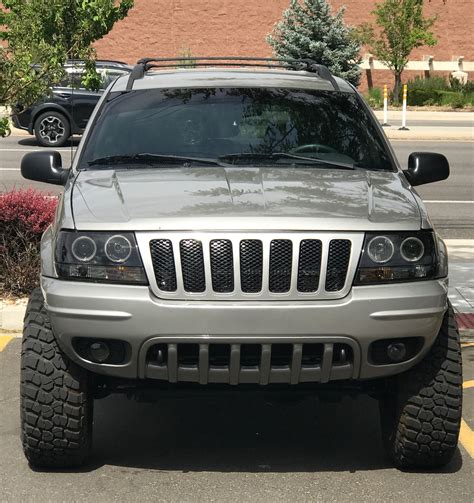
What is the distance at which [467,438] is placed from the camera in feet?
16.7

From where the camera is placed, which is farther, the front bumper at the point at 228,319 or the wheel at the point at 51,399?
the wheel at the point at 51,399

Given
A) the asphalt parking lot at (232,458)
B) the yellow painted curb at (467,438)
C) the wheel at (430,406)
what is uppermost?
the wheel at (430,406)

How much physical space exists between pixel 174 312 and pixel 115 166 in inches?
51.9

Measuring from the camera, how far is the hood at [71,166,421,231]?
13.8 ft

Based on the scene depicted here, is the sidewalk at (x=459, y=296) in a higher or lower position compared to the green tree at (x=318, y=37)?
higher

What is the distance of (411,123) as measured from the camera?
29.7 metres

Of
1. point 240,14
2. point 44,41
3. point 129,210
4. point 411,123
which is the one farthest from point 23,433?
point 240,14

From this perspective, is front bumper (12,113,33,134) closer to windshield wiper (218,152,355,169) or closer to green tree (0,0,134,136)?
green tree (0,0,134,136)

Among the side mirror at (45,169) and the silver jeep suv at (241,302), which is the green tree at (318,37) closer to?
the side mirror at (45,169)

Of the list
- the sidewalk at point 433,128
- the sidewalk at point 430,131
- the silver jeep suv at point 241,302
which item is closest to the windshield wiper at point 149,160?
the silver jeep suv at point 241,302

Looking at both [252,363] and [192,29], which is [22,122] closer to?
[252,363]

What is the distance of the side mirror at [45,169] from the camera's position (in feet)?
18.0

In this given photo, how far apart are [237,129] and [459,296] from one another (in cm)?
332

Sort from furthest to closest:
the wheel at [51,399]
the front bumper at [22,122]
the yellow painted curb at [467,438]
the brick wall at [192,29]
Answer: the brick wall at [192,29] < the front bumper at [22,122] < the yellow painted curb at [467,438] < the wheel at [51,399]
